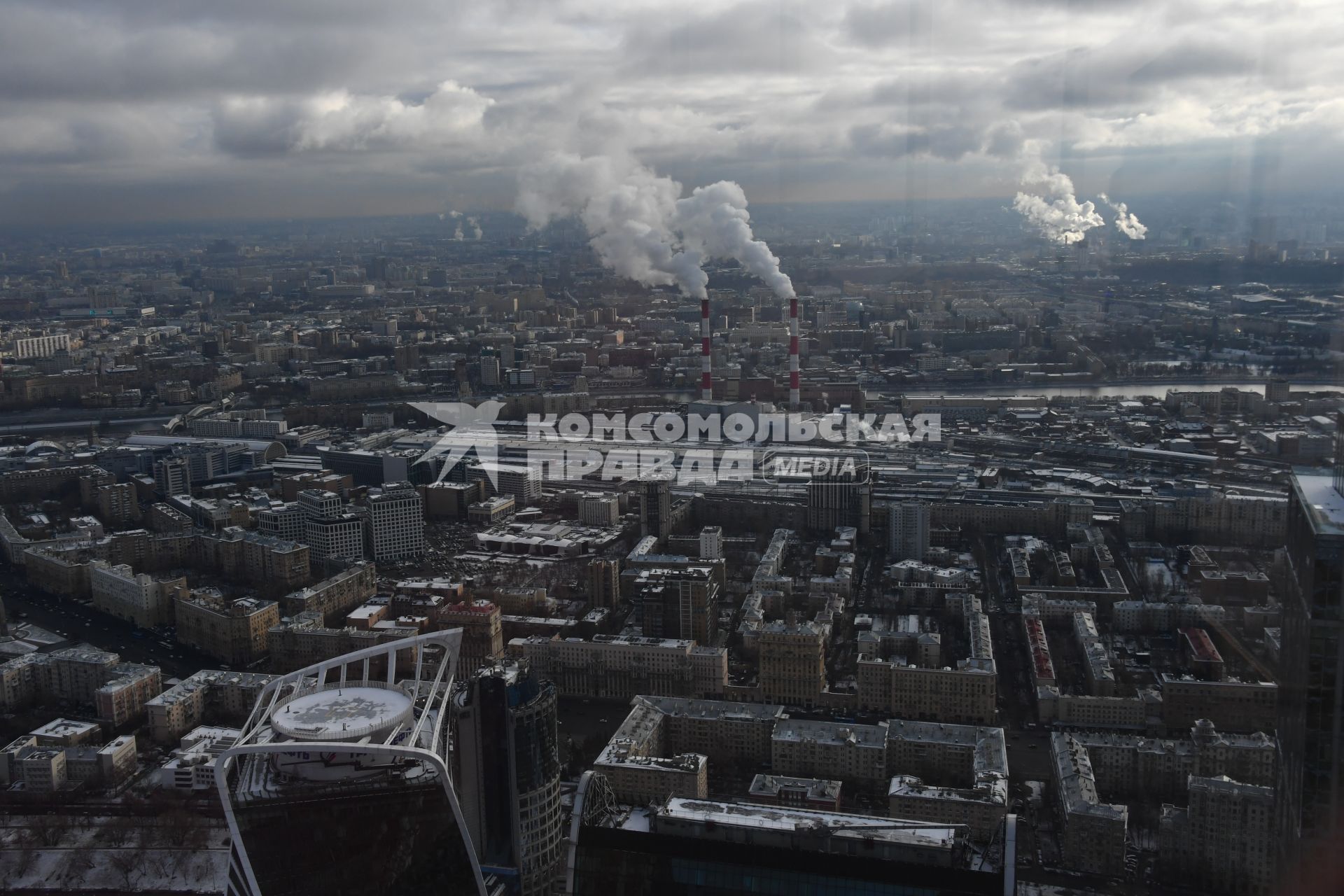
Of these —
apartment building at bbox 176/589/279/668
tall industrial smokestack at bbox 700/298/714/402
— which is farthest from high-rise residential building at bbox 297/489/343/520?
tall industrial smokestack at bbox 700/298/714/402

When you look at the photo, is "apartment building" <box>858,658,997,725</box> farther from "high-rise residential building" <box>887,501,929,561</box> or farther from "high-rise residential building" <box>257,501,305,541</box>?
"high-rise residential building" <box>257,501,305,541</box>

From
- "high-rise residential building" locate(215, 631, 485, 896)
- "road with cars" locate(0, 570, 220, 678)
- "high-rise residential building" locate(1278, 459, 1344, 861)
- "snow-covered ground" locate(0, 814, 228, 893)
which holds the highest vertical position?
"high-rise residential building" locate(1278, 459, 1344, 861)

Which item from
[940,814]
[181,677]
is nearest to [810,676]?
[940,814]

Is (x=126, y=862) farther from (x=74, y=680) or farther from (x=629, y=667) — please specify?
(x=629, y=667)

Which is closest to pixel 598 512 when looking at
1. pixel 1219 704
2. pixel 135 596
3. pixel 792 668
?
pixel 135 596

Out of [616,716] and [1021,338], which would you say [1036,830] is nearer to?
[616,716]

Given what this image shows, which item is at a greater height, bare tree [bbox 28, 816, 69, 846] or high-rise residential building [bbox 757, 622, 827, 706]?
high-rise residential building [bbox 757, 622, 827, 706]

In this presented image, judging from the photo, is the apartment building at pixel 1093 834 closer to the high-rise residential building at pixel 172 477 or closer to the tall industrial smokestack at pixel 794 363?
the high-rise residential building at pixel 172 477
